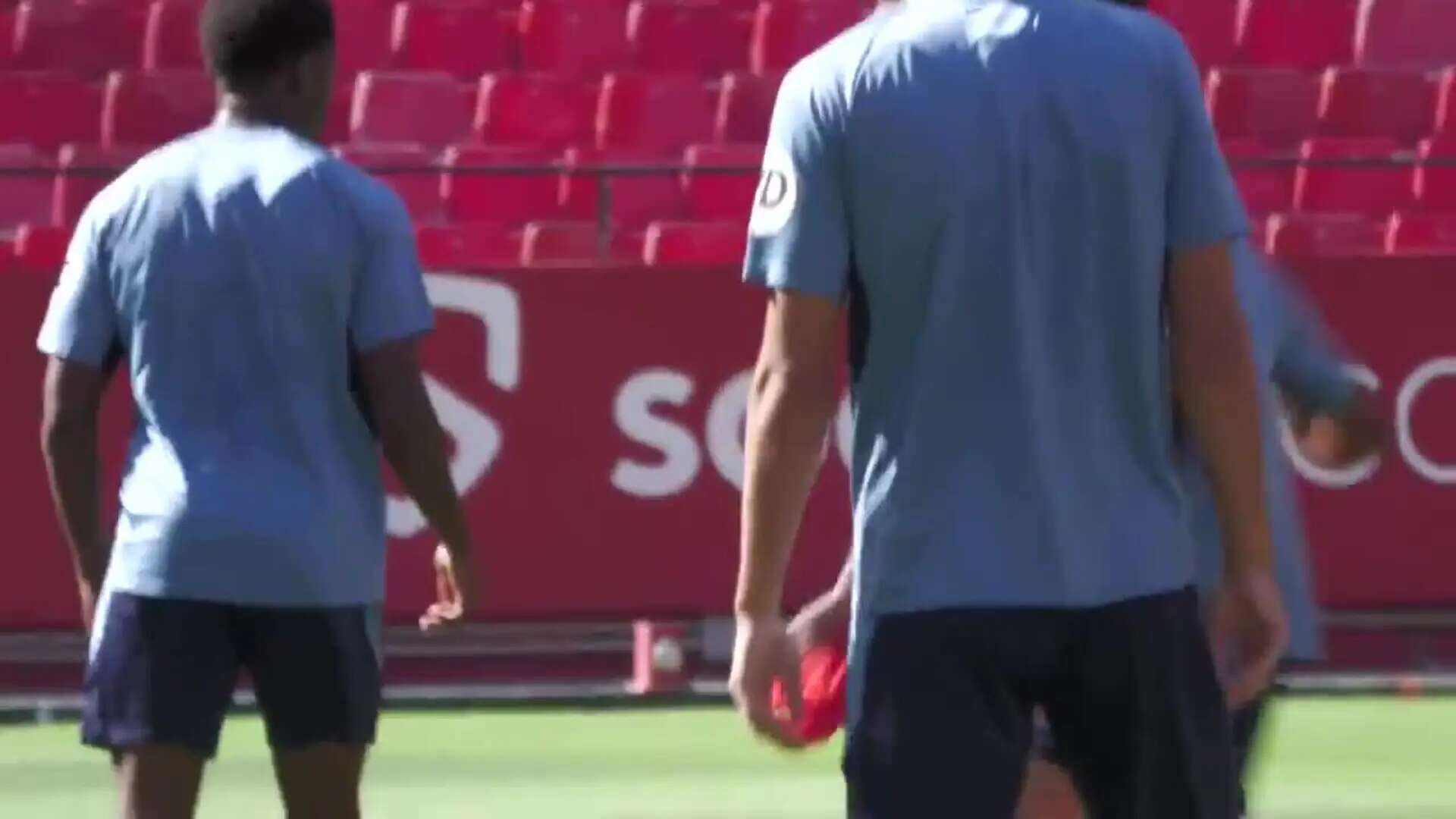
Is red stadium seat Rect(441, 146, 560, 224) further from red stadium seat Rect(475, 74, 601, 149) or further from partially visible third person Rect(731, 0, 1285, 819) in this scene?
partially visible third person Rect(731, 0, 1285, 819)

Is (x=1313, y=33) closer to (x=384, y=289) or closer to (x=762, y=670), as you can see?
(x=384, y=289)

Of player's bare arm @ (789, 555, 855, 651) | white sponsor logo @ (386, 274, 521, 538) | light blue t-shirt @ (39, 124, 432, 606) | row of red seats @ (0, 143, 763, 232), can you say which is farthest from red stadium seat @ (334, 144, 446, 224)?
player's bare arm @ (789, 555, 855, 651)

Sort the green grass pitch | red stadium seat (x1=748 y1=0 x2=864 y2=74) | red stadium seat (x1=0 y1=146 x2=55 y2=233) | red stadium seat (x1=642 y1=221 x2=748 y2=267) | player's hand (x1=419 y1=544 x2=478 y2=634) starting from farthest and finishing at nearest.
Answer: red stadium seat (x1=748 y1=0 x2=864 y2=74) < red stadium seat (x1=0 y1=146 x2=55 y2=233) < red stadium seat (x1=642 y1=221 x2=748 y2=267) < the green grass pitch < player's hand (x1=419 y1=544 x2=478 y2=634)

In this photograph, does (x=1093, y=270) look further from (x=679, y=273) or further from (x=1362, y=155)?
(x=1362, y=155)

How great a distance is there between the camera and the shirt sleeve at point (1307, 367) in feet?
17.3

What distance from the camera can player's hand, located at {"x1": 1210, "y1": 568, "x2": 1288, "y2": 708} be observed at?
13.1ft

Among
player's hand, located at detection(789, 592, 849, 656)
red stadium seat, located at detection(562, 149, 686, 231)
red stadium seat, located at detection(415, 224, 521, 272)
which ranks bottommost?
red stadium seat, located at detection(415, 224, 521, 272)

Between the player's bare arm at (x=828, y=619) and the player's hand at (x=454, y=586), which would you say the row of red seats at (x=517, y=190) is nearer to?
the player's hand at (x=454, y=586)

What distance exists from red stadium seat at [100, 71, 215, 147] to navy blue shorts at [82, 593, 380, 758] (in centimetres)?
1185

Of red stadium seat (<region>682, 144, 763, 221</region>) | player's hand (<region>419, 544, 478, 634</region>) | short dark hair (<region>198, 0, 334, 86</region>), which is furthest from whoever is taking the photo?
red stadium seat (<region>682, 144, 763, 221</region>)

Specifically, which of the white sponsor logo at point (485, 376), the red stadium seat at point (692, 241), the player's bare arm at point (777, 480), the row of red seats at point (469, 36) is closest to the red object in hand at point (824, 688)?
the player's bare arm at point (777, 480)

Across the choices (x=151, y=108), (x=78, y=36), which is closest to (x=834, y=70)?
(x=151, y=108)

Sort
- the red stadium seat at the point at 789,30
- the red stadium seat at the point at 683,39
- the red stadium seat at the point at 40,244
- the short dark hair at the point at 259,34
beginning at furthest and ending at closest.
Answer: the red stadium seat at the point at 683,39 → the red stadium seat at the point at 789,30 → the red stadium seat at the point at 40,244 → the short dark hair at the point at 259,34

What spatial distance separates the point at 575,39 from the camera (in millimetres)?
17797
